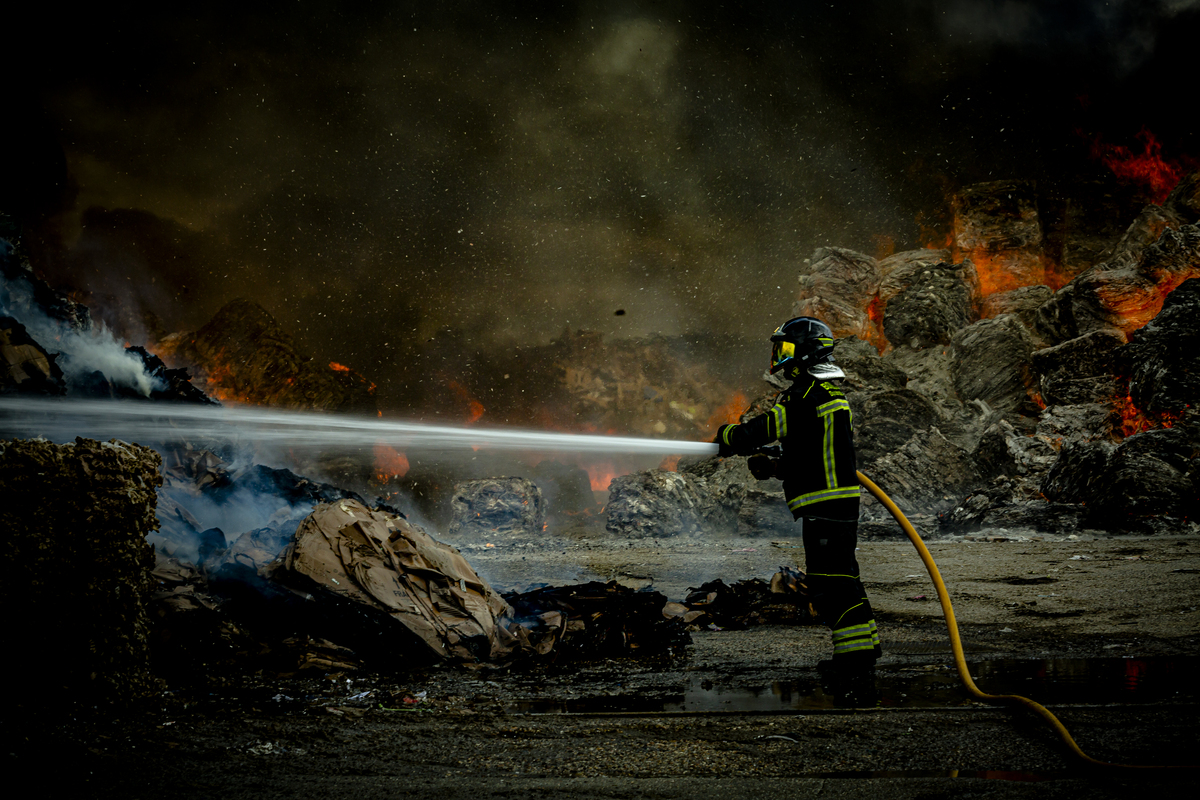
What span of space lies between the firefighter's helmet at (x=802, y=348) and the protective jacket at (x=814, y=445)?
3.8 inches

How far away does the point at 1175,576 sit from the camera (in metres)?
5.28

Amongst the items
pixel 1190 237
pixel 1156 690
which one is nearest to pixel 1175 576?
pixel 1156 690

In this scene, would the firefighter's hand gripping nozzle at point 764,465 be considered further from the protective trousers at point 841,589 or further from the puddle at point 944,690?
the puddle at point 944,690

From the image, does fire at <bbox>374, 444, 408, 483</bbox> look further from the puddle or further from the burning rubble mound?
the puddle

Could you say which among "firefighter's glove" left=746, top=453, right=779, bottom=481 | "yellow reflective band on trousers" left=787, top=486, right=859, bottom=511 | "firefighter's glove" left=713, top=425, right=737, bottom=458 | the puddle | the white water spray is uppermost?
the white water spray

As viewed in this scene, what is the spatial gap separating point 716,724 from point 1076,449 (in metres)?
12.7

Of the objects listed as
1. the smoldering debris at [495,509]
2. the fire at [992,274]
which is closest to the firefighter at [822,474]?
the smoldering debris at [495,509]

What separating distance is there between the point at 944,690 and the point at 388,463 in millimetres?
44218

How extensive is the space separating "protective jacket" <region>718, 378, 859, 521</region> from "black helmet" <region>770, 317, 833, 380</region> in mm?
114

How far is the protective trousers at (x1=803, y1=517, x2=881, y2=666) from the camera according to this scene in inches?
120

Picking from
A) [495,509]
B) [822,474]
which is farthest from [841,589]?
[495,509]

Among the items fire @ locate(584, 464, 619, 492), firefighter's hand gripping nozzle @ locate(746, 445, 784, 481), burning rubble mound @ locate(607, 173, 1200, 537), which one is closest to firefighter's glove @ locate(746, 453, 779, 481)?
firefighter's hand gripping nozzle @ locate(746, 445, 784, 481)

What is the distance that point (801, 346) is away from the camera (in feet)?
11.8

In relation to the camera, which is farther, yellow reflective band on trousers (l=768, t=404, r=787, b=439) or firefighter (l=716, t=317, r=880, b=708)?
yellow reflective band on trousers (l=768, t=404, r=787, b=439)
